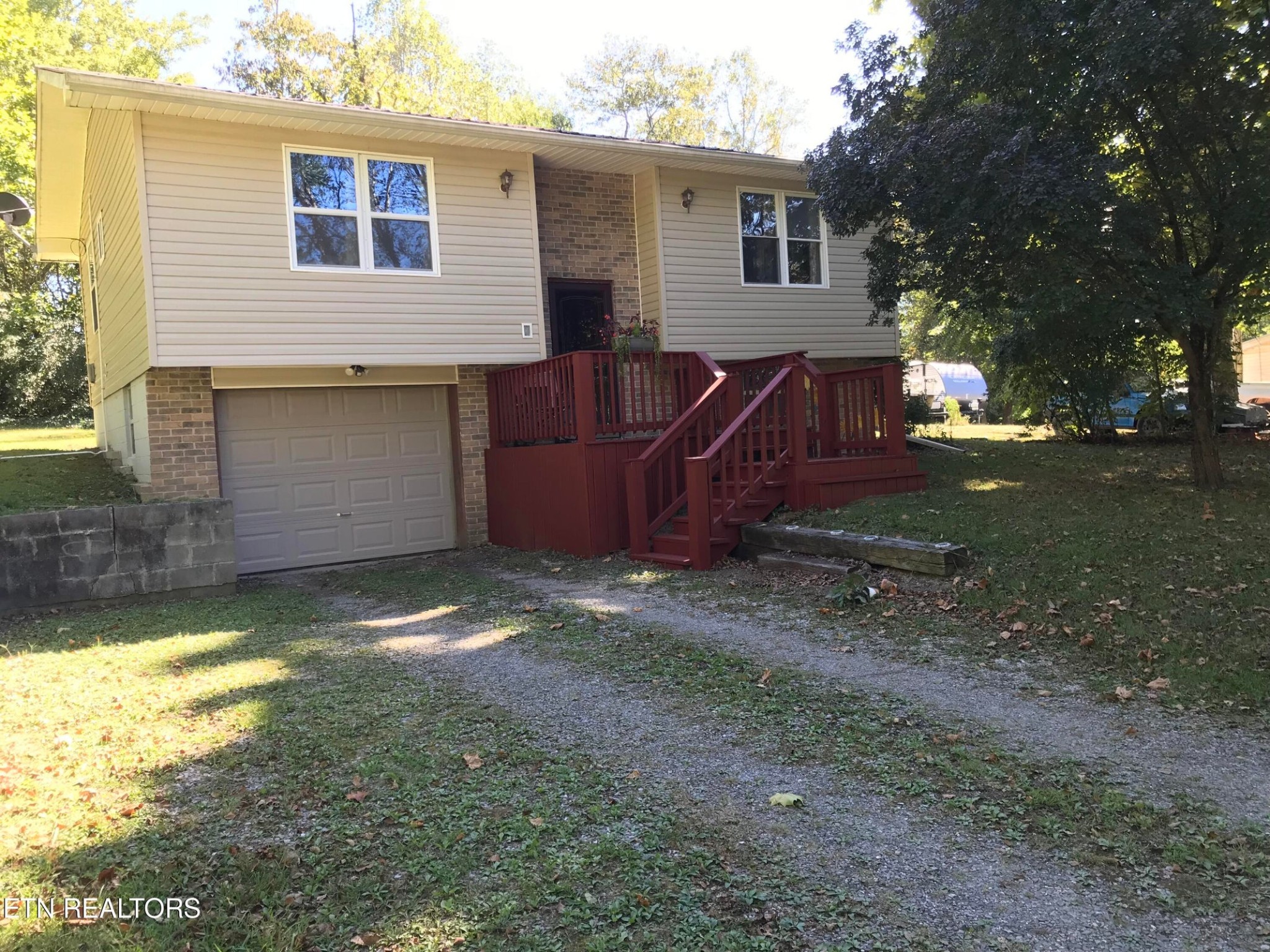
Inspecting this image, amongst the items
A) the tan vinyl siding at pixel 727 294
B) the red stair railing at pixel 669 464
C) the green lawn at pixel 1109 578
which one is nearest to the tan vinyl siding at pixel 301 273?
the tan vinyl siding at pixel 727 294

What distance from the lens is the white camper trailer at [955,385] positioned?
1209 inches

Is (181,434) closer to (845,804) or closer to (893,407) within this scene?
(893,407)

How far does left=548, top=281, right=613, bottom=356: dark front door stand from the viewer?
12086 millimetres

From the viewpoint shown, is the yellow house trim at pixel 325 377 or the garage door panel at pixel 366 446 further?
the garage door panel at pixel 366 446

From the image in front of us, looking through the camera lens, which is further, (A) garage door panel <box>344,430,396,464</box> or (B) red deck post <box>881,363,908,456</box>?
(A) garage door panel <box>344,430,396,464</box>

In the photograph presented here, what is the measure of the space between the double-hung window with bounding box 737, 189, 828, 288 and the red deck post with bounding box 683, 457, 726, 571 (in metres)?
4.90

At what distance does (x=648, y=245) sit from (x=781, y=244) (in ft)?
6.86

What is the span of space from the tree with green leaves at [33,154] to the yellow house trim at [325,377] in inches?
512

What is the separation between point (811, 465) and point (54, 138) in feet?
34.5

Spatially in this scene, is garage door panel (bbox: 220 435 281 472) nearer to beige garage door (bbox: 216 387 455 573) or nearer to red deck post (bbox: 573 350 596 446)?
beige garage door (bbox: 216 387 455 573)

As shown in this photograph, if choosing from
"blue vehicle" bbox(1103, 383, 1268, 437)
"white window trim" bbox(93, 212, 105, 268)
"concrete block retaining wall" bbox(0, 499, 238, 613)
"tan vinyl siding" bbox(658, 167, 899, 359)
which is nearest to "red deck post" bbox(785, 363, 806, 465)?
"tan vinyl siding" bbox(658, 167, 899, 359)

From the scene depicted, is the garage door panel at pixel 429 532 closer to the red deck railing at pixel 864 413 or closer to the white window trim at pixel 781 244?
the red deck railing at pixel 864 413

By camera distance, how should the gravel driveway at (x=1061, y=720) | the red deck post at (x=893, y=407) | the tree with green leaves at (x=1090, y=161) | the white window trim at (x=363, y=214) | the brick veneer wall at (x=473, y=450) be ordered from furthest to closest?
the brick veneer wall at (x=473, y=450), the white window trim at (x=363, y=214), the red deck post at (x=893, y=407), the tree with green leaves at (x=1090, y=161), the gravel driveway at (x=1061, y=720)

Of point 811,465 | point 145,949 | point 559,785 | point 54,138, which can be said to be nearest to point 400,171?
point 54,138
